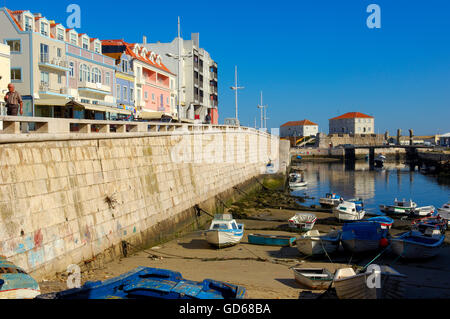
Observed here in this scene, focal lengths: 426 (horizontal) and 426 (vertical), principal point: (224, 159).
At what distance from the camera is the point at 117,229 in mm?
16297

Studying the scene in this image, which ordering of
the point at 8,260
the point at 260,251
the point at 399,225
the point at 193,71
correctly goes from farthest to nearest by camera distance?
the point at 193,71, the point at 399,225, the point at 260,251, the point at 8,260

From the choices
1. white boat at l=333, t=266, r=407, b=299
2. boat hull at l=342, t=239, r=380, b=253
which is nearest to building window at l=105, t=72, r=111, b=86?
boat hull at l=342, t=239, r=380, b=253

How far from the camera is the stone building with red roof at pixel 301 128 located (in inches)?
6939

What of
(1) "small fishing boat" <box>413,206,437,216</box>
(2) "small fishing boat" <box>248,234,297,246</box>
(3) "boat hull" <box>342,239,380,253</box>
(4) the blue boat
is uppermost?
(4) the blue boat

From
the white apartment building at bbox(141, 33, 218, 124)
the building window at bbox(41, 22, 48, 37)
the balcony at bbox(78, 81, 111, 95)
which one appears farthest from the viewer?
the white apartment building at bbox(141, 33, 218, 124)

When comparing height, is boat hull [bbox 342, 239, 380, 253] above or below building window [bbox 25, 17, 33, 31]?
below

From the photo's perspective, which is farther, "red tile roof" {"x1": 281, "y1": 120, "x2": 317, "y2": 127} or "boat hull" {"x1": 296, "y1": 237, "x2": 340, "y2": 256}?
"red tile roof" {"x1": 281, "y1": 120, "x2": 317, "y2": 127}

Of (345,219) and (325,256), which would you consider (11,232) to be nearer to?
(325,256)

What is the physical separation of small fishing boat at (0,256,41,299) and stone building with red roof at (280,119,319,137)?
16742 centimetres

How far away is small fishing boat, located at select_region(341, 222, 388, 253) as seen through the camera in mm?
18500

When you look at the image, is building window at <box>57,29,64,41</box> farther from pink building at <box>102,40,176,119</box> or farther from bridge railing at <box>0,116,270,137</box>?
bridge railing at <box>0,116,270,137</box>

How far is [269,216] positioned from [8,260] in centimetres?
2179

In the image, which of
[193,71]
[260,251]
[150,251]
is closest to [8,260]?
[150,251]

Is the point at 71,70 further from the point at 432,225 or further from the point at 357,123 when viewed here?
the point at 357,123
